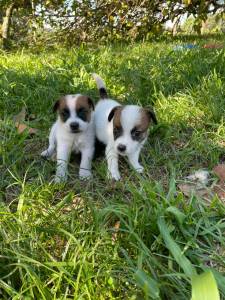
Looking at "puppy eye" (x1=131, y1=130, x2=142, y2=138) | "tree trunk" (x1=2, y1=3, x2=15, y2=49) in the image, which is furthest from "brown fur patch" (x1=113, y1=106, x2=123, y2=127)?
"tree trunk" (x1=2, y1=3, x2=15, y2=49)

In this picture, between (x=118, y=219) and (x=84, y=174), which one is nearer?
(x=118, y=219)

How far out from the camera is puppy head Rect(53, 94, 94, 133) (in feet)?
12.2

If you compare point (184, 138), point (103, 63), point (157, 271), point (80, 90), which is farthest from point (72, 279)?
point (103, 63)

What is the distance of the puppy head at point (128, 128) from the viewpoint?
136 inches

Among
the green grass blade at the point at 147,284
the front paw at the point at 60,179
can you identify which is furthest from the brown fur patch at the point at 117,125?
the green grass blade at the point at 147,284

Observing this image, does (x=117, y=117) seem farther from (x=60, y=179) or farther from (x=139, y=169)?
(x=60, y=179)

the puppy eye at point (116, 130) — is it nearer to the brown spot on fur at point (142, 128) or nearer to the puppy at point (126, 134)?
the puppy at point (126, 134)

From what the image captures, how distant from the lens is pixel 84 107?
3.81 metres

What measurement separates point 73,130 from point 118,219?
4.50ft

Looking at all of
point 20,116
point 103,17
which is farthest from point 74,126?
point 103,17

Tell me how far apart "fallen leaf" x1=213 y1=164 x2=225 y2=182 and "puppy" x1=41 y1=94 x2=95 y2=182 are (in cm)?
103

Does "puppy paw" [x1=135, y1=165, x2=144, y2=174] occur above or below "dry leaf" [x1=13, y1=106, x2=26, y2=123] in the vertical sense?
above

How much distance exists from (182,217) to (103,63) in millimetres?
4072

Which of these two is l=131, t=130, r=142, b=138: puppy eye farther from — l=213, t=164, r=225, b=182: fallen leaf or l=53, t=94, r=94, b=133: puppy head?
l=213, t=164, r=225, b=182: fallen leaf
